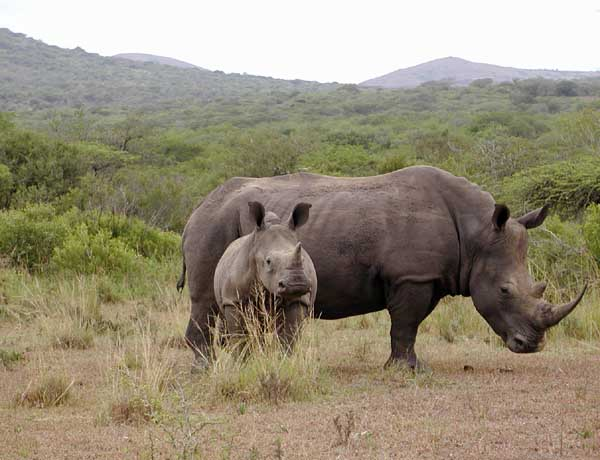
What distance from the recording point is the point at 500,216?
26.5 feet

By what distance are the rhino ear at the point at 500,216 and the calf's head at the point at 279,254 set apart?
163 cm

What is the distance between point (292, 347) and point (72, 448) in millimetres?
2221

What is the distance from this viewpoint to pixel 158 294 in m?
13.3

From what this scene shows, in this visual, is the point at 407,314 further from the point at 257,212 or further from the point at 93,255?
the point at 93,255

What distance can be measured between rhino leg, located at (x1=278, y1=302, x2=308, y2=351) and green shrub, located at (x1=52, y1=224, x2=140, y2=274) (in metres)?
7.47

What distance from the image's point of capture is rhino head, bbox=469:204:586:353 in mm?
7848

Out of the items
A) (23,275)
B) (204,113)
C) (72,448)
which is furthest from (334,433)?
A: (204,113)

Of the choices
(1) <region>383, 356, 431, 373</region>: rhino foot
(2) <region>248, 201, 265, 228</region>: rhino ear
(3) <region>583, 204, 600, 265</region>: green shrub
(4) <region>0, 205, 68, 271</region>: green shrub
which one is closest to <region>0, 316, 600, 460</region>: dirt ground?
(1) <region>383, 356, 431, 373</region>: rhino foot

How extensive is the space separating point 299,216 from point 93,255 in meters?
7.56

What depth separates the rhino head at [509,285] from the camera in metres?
7.85

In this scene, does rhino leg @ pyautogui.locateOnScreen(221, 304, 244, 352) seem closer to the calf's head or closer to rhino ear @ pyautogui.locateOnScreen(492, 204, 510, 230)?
the calf's head

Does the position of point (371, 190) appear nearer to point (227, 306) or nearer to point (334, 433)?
point (227, 306)

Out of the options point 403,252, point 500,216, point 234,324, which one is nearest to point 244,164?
point 403,252

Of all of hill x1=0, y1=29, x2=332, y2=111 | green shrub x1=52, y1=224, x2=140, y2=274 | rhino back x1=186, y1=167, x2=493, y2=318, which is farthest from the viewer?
hill x1=0, y1=29, x2=332, y2=111
